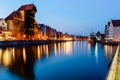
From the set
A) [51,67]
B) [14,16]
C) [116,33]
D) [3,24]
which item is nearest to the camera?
[51,67]

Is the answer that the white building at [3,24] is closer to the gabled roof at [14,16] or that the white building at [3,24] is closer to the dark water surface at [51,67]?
the gabled roof at [14,16]

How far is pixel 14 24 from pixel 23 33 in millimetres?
11534

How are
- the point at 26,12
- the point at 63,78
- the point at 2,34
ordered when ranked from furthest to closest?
1. the point at 26,12
2. the point at 2,34
3. the point at 63,78

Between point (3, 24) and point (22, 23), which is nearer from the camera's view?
point (3, 24)

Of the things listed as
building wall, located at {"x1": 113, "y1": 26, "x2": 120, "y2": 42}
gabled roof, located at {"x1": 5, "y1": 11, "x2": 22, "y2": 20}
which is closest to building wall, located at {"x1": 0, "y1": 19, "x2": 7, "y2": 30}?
gabled roof, located at {"x1": 5, "y1": 11, "x2": 22, "y2": 20}

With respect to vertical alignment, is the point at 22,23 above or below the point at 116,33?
above

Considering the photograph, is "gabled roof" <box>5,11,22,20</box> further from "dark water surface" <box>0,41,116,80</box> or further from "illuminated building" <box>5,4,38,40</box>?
"dark water surface" <box>0,41,116,80</box>

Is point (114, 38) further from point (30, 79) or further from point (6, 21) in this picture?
point (30, 79)

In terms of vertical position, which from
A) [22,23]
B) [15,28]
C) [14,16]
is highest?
[14,16]

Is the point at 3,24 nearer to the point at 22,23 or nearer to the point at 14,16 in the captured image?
the point at 14,16

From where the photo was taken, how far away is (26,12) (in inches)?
6097

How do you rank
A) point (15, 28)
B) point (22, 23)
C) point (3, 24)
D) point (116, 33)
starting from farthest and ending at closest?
point (22, 23)
point (116, 33)
point (15, 28)
point (3, 24)

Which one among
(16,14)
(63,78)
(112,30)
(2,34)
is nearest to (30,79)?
(63,78)

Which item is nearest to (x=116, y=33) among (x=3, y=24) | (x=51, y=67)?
(x=3, y=24)
